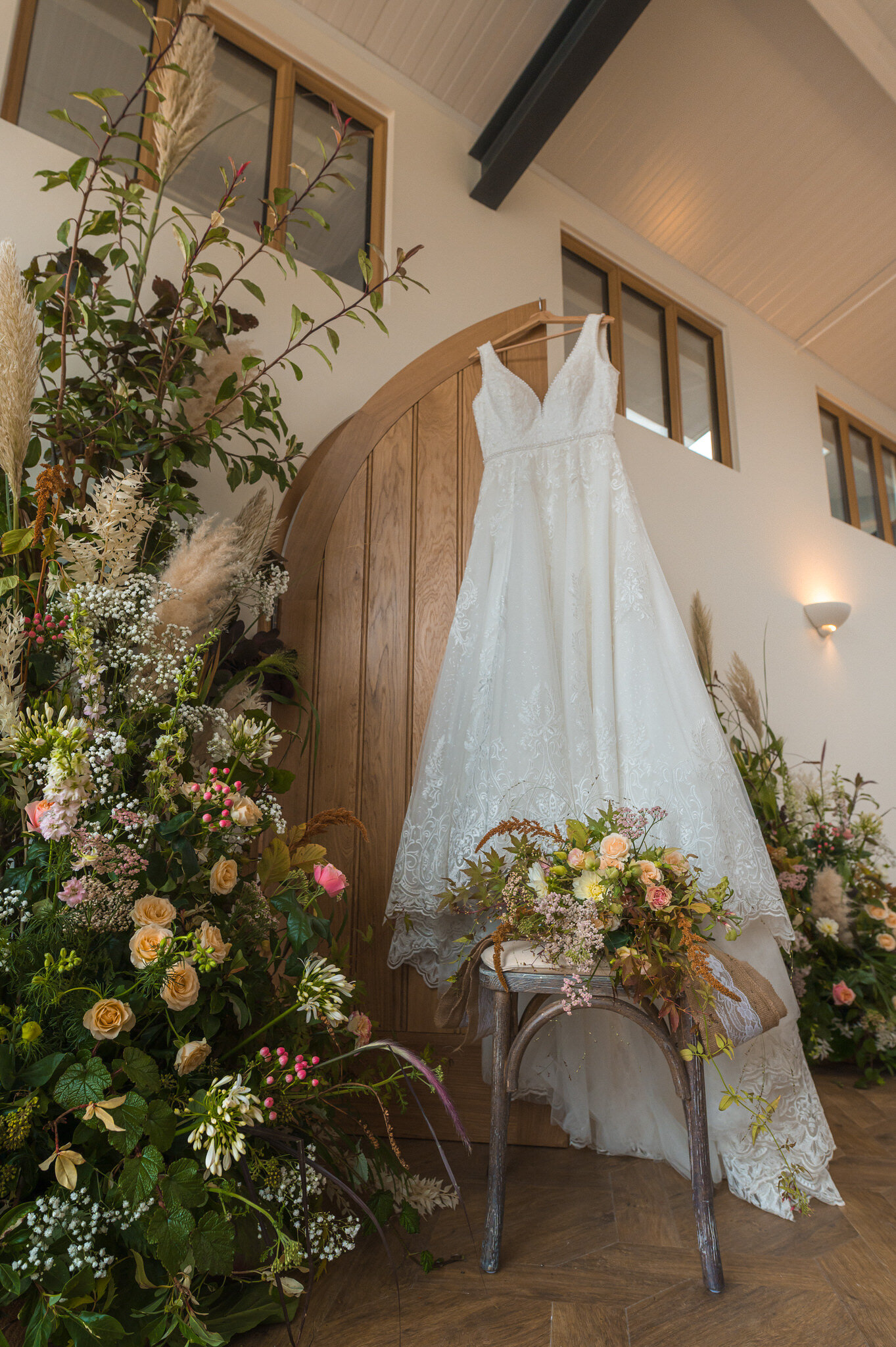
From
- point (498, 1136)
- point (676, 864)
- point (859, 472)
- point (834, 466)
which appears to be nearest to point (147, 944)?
point (498, 1136)

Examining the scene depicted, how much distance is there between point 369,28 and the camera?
9.45 feet

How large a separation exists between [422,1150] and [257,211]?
282 centimetres

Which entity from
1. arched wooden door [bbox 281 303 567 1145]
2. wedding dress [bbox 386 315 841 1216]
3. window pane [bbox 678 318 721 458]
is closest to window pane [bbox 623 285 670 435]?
window pane [bbox 678 318 721 458]

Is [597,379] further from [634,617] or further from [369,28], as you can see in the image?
[369,28]

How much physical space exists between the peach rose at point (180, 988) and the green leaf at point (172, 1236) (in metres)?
0.25

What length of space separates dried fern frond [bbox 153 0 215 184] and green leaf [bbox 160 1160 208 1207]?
1747 mm

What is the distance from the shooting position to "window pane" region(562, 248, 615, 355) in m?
3.56


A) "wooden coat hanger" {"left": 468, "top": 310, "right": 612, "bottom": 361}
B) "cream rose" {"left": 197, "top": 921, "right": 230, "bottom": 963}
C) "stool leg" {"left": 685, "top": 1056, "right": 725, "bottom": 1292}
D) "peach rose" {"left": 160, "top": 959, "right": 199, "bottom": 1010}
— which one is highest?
"wooden coat hanger" {"left": 468, "top": 310, "right": 612, "bottom": 361}

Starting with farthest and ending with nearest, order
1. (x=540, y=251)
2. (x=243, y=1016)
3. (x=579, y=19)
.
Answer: (x=540, y=251) → (x=579, y=19) → (x=243, y=1016)

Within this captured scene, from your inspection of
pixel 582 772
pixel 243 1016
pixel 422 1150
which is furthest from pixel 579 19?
pixel 422 1150

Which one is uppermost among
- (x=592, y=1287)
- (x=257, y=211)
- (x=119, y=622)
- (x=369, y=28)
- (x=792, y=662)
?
(x=369, y=28)

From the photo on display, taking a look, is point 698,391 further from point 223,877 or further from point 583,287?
point 223,877

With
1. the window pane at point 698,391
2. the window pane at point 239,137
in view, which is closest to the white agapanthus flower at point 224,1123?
the window pane at point 239,137

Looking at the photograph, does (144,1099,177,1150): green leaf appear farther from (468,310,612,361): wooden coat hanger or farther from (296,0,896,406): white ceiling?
(296,0,896,406): white ceiling
